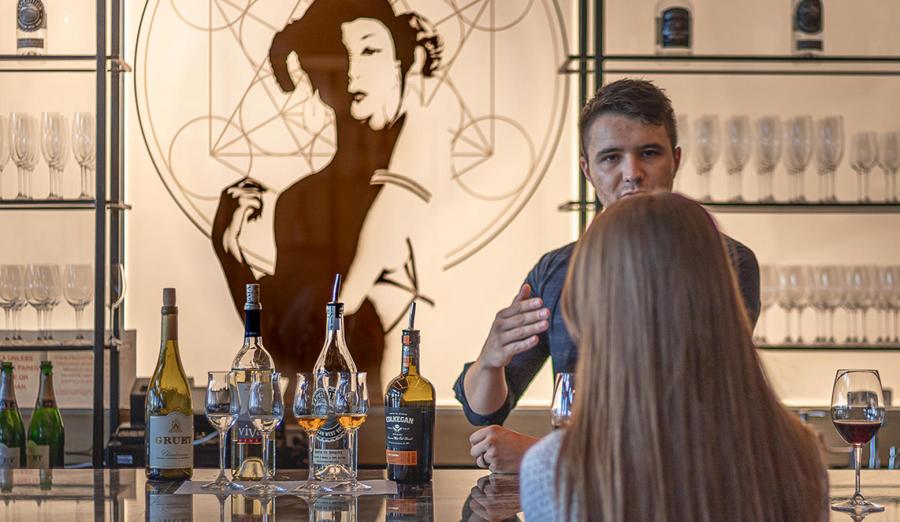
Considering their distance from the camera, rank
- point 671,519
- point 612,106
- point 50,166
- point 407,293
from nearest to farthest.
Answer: point 671,519, point 612,106, point 50,166, point 407,293

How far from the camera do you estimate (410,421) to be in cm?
181

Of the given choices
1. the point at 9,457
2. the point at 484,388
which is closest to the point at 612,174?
the point at 484,388

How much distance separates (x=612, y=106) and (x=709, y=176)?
110cm

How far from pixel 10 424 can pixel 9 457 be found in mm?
323

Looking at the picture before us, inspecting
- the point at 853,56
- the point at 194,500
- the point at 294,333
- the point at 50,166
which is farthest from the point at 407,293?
the point at 194,500

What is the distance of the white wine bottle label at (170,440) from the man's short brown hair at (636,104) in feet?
3.68

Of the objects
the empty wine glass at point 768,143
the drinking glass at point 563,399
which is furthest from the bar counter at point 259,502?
the empty wine glass at point 768,143

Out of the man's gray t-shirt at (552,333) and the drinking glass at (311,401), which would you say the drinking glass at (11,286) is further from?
the drinking glass at (311,401)

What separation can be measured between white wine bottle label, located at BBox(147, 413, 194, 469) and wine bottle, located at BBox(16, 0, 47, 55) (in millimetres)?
2020

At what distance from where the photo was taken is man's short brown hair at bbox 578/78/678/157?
7.82 ft

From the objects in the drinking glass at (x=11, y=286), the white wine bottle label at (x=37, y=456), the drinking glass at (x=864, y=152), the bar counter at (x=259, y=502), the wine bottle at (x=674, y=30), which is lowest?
the white wine bottle label at (x=37, y=456)

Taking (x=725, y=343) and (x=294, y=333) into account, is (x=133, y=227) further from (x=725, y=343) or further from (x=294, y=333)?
(x=725, y=343)

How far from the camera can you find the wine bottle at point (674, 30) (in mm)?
3395

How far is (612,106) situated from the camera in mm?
2393
